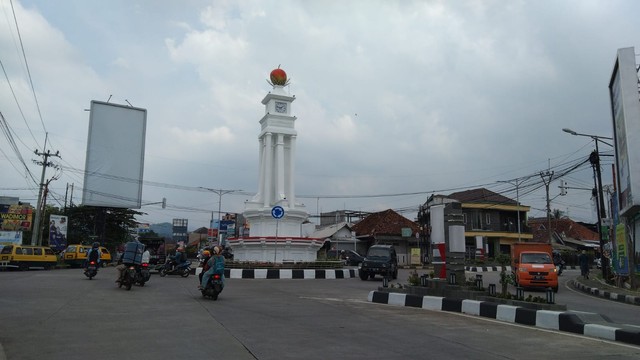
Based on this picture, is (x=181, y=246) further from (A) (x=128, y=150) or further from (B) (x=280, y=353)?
(B) (x=280, y=353)

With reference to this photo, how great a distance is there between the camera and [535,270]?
18719 mm

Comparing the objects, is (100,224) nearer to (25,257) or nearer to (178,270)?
(25,257)

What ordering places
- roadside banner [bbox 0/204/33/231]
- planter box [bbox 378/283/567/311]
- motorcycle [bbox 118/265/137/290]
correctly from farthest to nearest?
1. roadside banner [bbox 0/204/33/231]
2. motorcycle [bbox 118/265/137/290]
3. planter box [bbox 378/283/567/311]

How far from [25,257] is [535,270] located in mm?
26494

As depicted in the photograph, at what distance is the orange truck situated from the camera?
61.1 ft

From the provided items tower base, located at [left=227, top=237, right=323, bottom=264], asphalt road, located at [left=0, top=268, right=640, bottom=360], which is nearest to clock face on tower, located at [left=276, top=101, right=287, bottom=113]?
tower base, located at [left=227, top=237, right=323, bottom=264]

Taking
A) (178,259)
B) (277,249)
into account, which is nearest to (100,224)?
(277,249)

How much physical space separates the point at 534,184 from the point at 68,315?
34.5 meters

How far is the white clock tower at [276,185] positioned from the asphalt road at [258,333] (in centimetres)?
1646

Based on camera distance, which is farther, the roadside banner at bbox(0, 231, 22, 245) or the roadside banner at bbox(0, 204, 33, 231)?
the roadside banner at bbox(0, 204, 33, 231)

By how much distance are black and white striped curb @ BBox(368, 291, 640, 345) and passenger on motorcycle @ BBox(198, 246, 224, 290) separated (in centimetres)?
421

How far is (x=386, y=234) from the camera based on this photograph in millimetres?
48656

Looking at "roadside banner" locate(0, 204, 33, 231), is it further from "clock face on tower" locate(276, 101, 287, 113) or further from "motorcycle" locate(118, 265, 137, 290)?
"motorcycle" locate(118, 265, 137, 290)

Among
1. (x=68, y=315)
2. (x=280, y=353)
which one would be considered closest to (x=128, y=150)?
(x=68, y=315)
